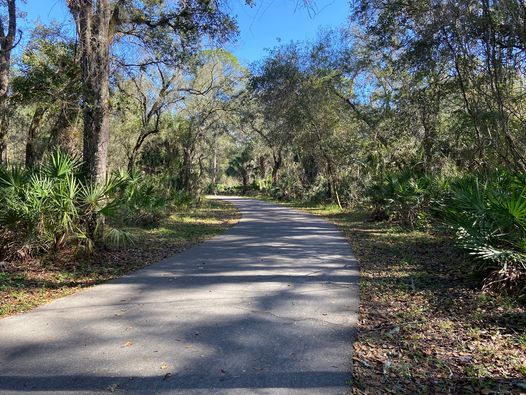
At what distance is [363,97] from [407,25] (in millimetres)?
10902

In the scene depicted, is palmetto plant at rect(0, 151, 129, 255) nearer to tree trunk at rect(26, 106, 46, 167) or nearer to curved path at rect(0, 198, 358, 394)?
curved path at rect(0, 198, 358, 394)

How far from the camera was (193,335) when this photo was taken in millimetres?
4684

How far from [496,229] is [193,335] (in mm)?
5133

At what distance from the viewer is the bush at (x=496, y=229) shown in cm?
639

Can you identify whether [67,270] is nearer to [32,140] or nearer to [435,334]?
[435,334]

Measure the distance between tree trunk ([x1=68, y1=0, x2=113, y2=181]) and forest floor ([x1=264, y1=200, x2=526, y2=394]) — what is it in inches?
244

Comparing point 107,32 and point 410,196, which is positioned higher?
point 107,32

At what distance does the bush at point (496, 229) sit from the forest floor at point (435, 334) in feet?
1.25

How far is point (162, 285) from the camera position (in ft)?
22.7

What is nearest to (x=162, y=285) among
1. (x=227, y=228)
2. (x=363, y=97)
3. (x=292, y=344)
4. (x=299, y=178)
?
(x=292, y=344)

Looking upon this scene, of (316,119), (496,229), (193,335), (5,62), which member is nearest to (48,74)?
(5,62)

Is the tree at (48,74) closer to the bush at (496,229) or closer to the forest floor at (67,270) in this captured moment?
the forest floor at (67,270)

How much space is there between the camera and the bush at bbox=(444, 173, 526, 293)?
6395 millimetres

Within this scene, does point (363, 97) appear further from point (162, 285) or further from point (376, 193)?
point (162, 285)
